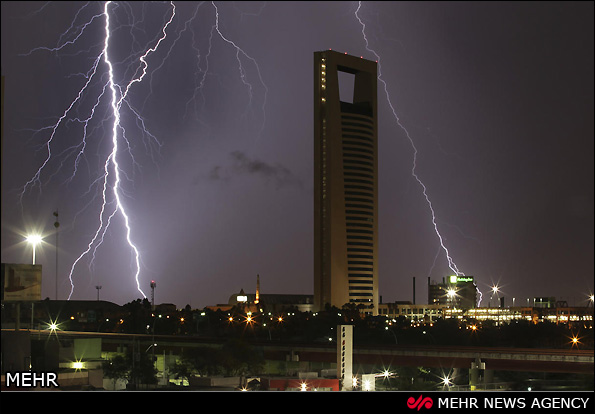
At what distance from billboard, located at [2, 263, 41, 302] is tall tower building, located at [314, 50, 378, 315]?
103622mm

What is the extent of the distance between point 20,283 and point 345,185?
112 m

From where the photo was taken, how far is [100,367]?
56250 mm

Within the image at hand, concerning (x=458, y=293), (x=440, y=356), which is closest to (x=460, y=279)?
(x=458, y=293)

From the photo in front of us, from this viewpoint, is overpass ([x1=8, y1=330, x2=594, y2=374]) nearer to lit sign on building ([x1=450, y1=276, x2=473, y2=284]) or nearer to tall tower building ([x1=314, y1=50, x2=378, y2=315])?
tall tower building ([x1=314, y1=50, x2=378, y2=315])

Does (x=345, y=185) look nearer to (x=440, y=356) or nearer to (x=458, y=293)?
(x=458, y=293)

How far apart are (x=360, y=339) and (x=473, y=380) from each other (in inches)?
1455

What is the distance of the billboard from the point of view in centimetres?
4769

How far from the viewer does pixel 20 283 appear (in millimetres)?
48000

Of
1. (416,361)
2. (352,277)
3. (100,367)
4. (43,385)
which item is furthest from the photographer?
(352,277)
